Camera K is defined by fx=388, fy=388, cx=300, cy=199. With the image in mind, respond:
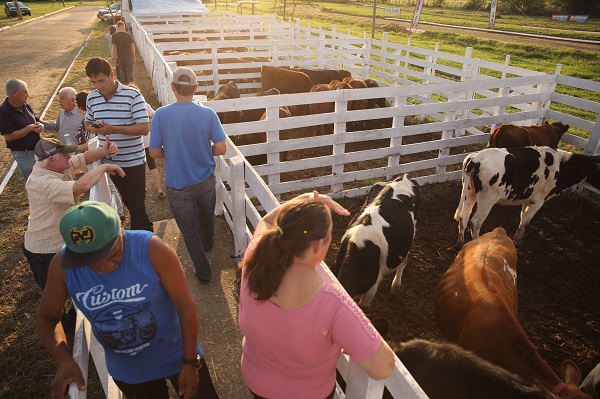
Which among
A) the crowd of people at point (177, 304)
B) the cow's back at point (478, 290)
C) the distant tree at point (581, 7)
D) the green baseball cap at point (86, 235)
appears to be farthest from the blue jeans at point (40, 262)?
the distant tree at point (581, 7)

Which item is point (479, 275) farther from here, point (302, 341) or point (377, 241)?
point (302, 341)

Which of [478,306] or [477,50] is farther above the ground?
[477,50]

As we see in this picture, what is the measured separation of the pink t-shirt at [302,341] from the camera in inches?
65.9

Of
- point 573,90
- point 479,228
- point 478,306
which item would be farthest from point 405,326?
point 573,90

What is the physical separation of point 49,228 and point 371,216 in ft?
10.6

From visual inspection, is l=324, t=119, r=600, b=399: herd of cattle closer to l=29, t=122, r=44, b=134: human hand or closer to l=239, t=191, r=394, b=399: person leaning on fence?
l=239, t=191, r=394, b=399: person leaning on fence

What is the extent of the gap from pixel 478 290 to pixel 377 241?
1130 millimetres

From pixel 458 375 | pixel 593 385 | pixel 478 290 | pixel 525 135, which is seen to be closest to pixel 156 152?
pixel 458 375

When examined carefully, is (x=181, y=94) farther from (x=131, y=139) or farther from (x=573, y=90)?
(x=573, y=90)

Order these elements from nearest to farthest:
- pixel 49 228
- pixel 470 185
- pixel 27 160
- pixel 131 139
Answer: pixel 49 228 → pixel 131 139 → pixel 27 160 → pixel 470 185

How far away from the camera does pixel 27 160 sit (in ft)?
17.9

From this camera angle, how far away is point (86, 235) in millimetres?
1878

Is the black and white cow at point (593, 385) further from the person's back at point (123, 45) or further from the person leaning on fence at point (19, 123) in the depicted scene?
the person's back at point (123, 45)

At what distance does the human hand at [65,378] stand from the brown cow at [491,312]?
9.68 ft
